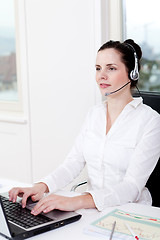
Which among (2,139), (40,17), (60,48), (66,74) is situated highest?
(40,17)

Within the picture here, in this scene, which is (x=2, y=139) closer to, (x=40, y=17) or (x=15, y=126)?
(x=15, y=126)

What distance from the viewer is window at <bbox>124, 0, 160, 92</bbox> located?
8.54 ft

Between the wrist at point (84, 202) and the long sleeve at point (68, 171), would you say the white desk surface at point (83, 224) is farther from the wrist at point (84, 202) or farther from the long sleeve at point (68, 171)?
the long sleeve at point (68, 171)

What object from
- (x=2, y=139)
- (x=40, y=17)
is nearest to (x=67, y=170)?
(x=40, y=17)

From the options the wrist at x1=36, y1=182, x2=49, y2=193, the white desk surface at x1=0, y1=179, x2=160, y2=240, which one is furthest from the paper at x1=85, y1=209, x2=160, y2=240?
the wrist at x1=36, y1=182, x2=49, y2=193

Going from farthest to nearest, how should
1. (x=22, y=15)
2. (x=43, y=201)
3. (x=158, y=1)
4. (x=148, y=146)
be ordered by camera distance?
(x=22, y=15)
(x=158, y=1)
(x=148, y=146)
(x=43, y=201)

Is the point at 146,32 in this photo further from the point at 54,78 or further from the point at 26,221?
the point at 26,221

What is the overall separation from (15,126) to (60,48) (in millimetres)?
898

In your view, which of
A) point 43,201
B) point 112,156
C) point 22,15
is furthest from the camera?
point 22,15

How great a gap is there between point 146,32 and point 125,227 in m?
1.73

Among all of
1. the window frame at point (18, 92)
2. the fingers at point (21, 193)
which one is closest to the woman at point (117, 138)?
the fingers at point (21, 193)

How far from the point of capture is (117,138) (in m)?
1.89

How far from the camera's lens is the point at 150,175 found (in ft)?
6.30

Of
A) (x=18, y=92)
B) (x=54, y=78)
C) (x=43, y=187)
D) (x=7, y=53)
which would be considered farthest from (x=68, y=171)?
(x=7, y=53)
